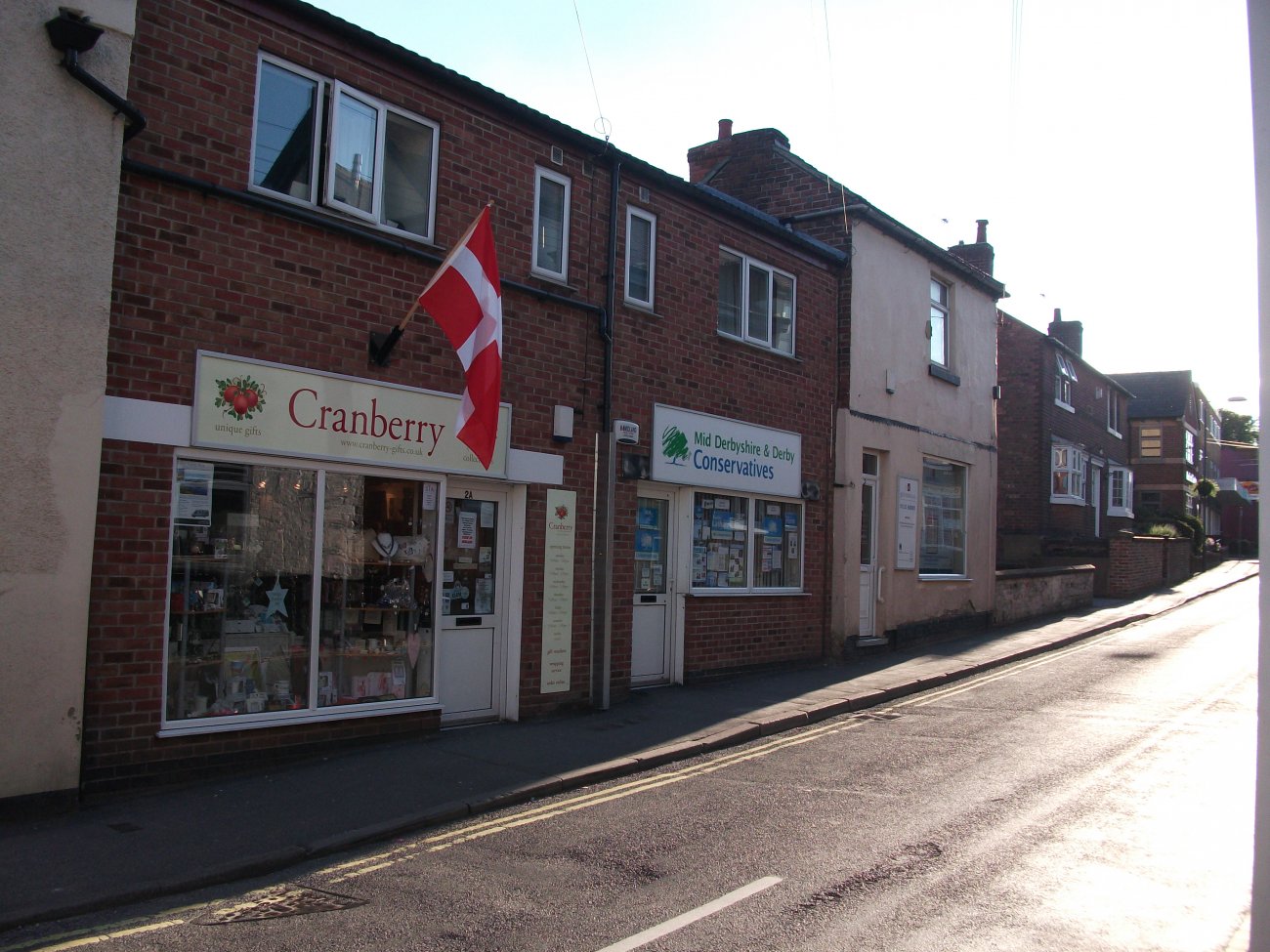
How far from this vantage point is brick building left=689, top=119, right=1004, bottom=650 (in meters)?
15.7

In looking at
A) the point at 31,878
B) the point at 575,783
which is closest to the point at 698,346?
the point at 575,783

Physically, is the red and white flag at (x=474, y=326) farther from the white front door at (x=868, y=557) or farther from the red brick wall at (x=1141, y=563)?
the red brick wall at (x=1141, y=563)

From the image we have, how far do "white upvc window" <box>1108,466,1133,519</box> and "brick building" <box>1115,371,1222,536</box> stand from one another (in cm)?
753

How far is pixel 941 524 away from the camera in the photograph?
1873 centimetres

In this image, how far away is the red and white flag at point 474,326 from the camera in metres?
8.48

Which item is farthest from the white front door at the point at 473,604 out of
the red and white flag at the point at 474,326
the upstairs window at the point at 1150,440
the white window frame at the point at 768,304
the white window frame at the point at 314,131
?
the upstairs window at the point at 1150,440

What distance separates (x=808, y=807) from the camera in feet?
23.6

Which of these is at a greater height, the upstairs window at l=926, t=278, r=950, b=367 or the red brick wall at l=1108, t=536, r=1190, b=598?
the upstairs window at l=926, t=278, r=950, b=367

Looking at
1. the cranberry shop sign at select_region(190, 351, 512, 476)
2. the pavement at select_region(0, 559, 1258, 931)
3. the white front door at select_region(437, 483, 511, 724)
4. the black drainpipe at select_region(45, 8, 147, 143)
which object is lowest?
the pavement at select_region(0, 559, 1258, 931)

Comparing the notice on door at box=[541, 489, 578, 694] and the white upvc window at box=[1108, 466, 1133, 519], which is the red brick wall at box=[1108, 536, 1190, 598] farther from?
the notice on door at box=[541, 489, 578, 694]

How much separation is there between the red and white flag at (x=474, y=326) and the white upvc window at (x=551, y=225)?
1.94 metres

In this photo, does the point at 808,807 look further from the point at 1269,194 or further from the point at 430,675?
the point at 1269,194

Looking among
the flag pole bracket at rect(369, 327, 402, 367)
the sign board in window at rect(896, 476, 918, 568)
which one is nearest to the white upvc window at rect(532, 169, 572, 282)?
the flag pole bracket at rect(369, 327, 402, 367)

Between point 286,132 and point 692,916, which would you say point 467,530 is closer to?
point 286,132
